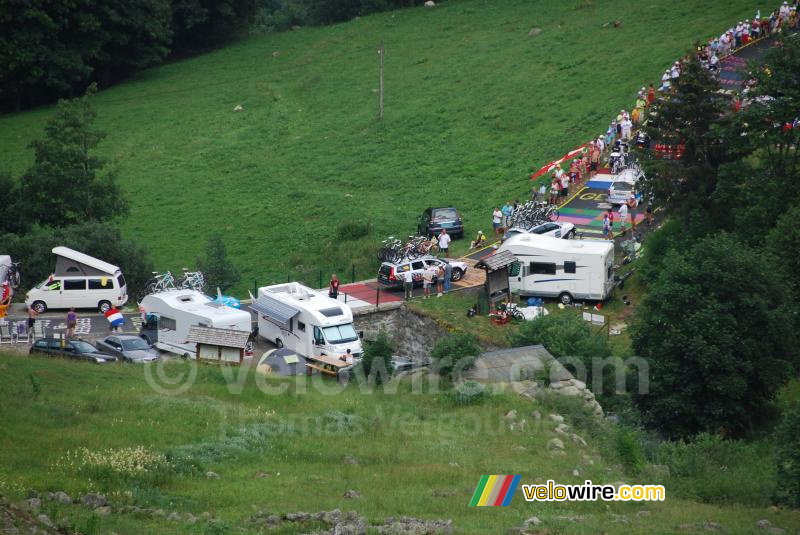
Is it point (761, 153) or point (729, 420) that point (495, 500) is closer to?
point (729, 420)

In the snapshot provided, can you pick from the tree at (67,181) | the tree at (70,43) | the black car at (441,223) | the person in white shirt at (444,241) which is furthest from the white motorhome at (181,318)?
the tree at (70,43)

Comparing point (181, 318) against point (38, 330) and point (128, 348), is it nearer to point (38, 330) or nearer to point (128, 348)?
point (128, 348)

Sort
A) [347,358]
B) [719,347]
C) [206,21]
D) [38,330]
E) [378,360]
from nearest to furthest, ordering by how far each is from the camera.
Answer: [719,347]
[378,360]
[347,358]
[38,330]
[206,21]

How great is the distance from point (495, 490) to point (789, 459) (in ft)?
24.0

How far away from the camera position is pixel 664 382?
34.3 meters

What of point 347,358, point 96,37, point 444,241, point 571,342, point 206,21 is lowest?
point 347,358

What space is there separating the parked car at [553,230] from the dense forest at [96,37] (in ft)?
165

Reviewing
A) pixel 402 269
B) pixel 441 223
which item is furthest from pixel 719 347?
pixel 441 223

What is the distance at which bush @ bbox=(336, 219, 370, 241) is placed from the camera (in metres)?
58.8

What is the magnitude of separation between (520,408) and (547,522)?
767 cm

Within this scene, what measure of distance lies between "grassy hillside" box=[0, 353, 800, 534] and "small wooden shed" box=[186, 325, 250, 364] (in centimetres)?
409

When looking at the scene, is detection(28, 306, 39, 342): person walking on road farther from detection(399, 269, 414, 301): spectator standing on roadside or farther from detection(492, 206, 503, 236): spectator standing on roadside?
detection(492, 206, 503, 236): spectator standing on roadside

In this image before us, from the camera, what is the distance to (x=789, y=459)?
85.4 feet

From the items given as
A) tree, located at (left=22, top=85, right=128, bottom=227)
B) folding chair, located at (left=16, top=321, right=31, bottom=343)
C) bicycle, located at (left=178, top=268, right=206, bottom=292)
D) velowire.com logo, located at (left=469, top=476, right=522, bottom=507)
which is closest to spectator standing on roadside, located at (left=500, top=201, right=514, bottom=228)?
bicycle, located at (left=178, top=268, right=206, bottom=292)
